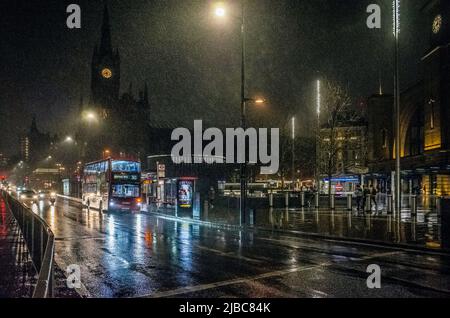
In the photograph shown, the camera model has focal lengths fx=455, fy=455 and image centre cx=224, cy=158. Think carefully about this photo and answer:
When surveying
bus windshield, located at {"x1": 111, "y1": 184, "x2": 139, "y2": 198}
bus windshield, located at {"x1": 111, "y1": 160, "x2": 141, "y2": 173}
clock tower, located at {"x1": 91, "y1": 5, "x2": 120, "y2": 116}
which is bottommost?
bus windshield, located at {"x1": 111, "y1": 184, "x2": 139, "y2": 198}

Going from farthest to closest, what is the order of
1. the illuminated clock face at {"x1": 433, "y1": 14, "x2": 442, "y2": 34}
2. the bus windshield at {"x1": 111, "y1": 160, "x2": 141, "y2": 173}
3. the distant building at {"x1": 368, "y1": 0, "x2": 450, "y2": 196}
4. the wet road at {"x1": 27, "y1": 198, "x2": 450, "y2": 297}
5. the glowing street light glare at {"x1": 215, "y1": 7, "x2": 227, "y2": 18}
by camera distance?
the illuminated clock face at {"x1": 433, "y1": 14, "x2": 442, "y2": 34} → the distant building at {"x1": 368, "y1": 0, "x2": 450, "y2": 196} → the bus windshield at {"x1": 111, "y1": 160, "x2": 141, "y2": 173} → the glowing street light glare at {"x1": 215, "y1": 7, "x2": 227, "y2": 18} → the wet road at {"x1": 27, "y1": 198, "x2": 450, "y2": 297}

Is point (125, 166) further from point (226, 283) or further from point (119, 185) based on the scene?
point (226, 283)

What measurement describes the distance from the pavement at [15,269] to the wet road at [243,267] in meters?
0.83

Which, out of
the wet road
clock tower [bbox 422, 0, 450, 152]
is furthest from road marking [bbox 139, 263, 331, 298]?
clock tower [bbox 422, 0, 450, 152]

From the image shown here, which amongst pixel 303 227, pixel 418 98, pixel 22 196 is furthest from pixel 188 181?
pixel 22 196

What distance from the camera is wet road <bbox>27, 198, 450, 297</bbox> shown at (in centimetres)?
841

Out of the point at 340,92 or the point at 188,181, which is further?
the point at 340,92

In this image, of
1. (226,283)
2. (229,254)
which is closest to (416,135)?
(229,254)

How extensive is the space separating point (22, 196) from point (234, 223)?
131ft

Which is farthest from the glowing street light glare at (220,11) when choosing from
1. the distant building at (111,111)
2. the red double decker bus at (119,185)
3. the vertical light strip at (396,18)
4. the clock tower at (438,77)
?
the distant building at (111,111)

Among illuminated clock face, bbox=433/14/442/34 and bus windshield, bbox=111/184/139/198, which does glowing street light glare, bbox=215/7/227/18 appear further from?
illuminated clock face, bbox=433/14/442/34

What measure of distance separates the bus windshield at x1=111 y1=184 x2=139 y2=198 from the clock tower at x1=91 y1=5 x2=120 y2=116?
89.1 meters

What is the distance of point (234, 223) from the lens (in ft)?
75.1
